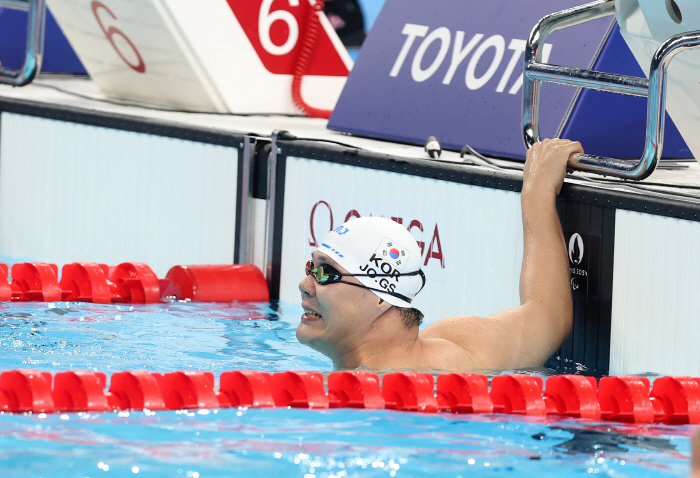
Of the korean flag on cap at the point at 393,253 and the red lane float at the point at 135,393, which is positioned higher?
the korean flag on cap at the point at 393,253

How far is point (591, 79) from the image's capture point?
378cm

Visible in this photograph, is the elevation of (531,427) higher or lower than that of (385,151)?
lower

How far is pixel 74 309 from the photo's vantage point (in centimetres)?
461

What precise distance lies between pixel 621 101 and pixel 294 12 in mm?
2281

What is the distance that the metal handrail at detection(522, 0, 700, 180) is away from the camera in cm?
345

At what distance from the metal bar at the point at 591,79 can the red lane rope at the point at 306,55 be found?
8.02 feet

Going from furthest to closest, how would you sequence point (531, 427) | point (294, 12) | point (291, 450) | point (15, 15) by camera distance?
point (15, 15)
point (294, 12)
point (531, 427)
point (291, 450)

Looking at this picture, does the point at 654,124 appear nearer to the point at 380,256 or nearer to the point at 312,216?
the point at 380,256

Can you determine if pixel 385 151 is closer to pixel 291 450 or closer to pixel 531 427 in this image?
pixel 531 427

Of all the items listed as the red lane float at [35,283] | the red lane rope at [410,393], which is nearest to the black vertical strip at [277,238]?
the red lane float at [35,283]

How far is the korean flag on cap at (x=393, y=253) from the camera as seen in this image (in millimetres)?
3412

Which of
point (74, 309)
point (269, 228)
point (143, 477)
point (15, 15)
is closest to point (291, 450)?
point (143, 477)

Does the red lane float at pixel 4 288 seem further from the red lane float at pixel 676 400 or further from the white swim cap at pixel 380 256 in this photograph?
the red lane float at pixel 676 400

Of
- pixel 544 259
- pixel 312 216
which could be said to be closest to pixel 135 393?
pixel 544 259
